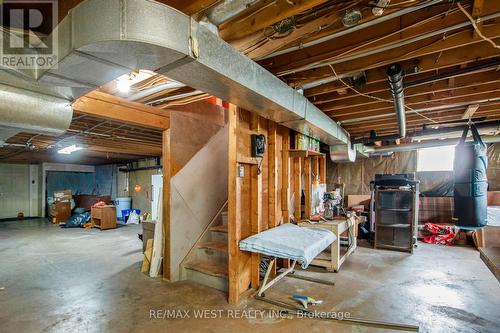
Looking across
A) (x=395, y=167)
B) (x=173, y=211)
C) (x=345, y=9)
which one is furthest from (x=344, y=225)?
(x=395, y=167)

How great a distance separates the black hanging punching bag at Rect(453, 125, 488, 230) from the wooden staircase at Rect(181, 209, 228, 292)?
2.49 metres

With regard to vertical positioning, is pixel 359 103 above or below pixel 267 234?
above

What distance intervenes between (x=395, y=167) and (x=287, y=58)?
580 cm

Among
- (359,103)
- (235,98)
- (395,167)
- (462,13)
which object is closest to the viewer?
(462,13)

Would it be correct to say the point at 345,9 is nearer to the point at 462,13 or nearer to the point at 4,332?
the point at 462,13

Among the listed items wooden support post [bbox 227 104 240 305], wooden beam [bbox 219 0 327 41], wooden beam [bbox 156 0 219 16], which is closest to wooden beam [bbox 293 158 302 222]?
wooden support post [bbox 227 104 240 305]

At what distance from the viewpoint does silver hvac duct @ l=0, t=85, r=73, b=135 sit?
1.74m

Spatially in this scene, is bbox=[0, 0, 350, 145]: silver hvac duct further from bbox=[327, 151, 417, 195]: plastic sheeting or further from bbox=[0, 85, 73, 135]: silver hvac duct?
bbox=[327, 151, 417, 195]: plastic sheeting

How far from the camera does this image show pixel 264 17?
5.25 ft

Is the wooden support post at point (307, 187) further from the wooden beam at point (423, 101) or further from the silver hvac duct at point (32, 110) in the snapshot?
the silver hvac duct at point (32, 110)

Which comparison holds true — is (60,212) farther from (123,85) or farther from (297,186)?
(297,186)

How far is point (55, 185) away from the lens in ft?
35.2

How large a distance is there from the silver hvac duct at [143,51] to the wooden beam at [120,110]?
0.97 metres

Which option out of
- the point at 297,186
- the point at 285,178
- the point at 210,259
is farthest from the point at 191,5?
the point at 297,186
